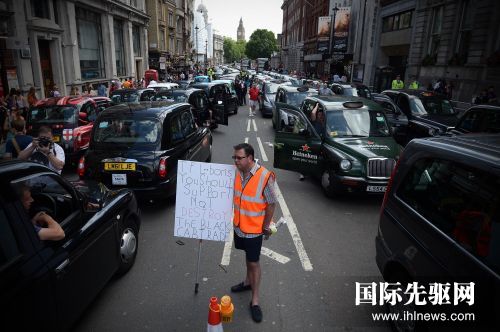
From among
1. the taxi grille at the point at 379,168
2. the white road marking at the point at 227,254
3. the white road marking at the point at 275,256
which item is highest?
the taxi grille at the point at 379,168

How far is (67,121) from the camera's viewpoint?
9234 millimetres

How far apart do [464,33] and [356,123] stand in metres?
18.4

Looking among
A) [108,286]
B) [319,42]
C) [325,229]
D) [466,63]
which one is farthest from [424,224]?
[319,42]

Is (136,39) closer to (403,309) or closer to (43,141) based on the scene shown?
(43,141)

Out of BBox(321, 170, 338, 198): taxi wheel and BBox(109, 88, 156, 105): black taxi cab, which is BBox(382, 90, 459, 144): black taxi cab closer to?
BBox(321, 170, 338, 198): taxi wheel

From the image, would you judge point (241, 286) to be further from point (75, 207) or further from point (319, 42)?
point (319, 42)

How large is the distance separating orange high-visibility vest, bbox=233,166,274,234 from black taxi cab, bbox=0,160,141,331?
1535mm

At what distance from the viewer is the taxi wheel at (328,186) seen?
22.7ft

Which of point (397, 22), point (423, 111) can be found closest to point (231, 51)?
point (397, 22)

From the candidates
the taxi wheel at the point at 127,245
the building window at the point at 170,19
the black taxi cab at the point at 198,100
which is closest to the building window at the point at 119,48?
the black taxi cab at the point at 198,100

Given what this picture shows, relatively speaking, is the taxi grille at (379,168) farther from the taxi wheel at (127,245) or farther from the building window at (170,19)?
the building window at (170,19)

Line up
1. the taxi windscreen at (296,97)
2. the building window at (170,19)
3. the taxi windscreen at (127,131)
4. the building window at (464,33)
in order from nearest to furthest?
the taxi windscreen at (127,131) < the taxi windscreen at (296,97) < the building window at (464,33) < the building window at (170,19)

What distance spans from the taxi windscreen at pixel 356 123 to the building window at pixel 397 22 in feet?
80.3

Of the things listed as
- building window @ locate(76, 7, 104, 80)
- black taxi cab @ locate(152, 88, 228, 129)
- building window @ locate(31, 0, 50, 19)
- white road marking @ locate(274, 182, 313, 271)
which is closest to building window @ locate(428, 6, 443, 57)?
black taxi cab @ locate(152, 88, 228, 129)
